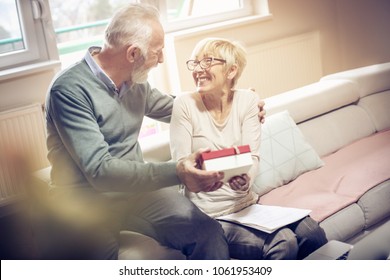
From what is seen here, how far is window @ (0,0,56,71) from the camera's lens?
95.1 inches

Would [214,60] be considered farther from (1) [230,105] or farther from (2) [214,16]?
(2) [214,16]

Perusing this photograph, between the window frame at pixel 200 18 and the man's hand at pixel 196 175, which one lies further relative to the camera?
the window frame at pixel 200 18

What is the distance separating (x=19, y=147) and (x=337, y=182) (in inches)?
52.3

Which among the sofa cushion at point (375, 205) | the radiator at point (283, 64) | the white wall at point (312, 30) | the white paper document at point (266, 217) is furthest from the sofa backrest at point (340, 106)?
the radiator at point (283, 64)

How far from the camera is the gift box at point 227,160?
1345 mm

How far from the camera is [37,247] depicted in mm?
1481

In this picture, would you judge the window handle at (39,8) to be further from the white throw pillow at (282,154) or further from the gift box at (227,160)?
the gift box at (227,160)

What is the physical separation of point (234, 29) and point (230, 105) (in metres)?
1.50

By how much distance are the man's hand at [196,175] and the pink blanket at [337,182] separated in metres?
0.49

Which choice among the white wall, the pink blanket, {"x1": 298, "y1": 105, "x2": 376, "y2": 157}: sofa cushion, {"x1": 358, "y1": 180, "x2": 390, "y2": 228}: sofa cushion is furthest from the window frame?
{"x1": 358, "y1": 180, "x2": 390, "y2": 228}: sofa cushion

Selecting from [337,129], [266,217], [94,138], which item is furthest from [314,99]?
[94,138]

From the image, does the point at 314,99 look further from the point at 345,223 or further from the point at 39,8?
the point at 39,8
